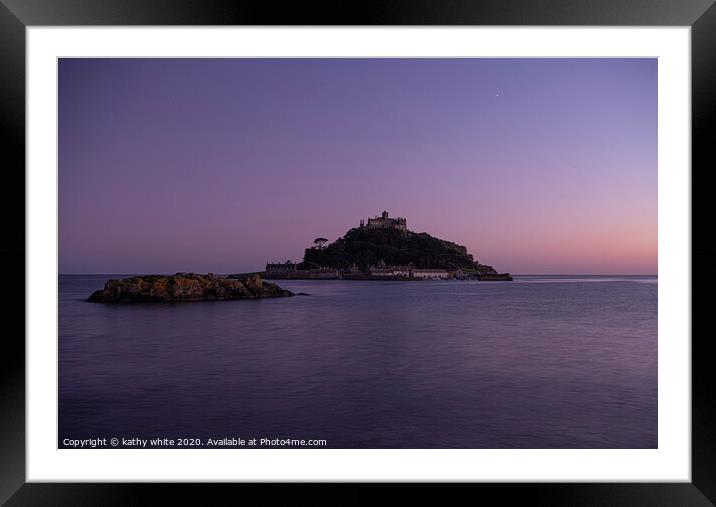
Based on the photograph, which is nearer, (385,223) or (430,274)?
(385,223)

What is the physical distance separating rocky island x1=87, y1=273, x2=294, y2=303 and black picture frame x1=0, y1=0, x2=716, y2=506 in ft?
54.3

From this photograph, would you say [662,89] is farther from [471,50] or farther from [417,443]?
[417,443]

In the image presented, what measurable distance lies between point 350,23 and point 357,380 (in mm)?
5833

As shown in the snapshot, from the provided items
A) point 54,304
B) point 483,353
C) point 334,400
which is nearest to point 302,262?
point 483,353

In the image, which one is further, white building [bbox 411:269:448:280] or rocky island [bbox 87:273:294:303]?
white building [bbox 411:269:448:280]

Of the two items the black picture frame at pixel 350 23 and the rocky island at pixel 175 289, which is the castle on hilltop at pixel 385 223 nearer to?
the rocky island at pixel 175 289

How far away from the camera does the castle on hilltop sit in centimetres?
3978

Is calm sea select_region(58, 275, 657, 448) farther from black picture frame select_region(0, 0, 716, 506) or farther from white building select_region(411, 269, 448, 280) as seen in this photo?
white building select_region(411, 269, 448, 280)

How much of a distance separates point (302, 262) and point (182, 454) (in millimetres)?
43851

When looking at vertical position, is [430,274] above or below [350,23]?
below

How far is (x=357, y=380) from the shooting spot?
23.4ft

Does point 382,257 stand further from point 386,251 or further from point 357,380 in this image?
point 357,380

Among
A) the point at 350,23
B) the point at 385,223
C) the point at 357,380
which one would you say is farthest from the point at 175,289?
the point at 385,223

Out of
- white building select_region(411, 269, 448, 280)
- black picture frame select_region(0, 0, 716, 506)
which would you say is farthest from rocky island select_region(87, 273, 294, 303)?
white building select_region(411, 269, 448, 280)
